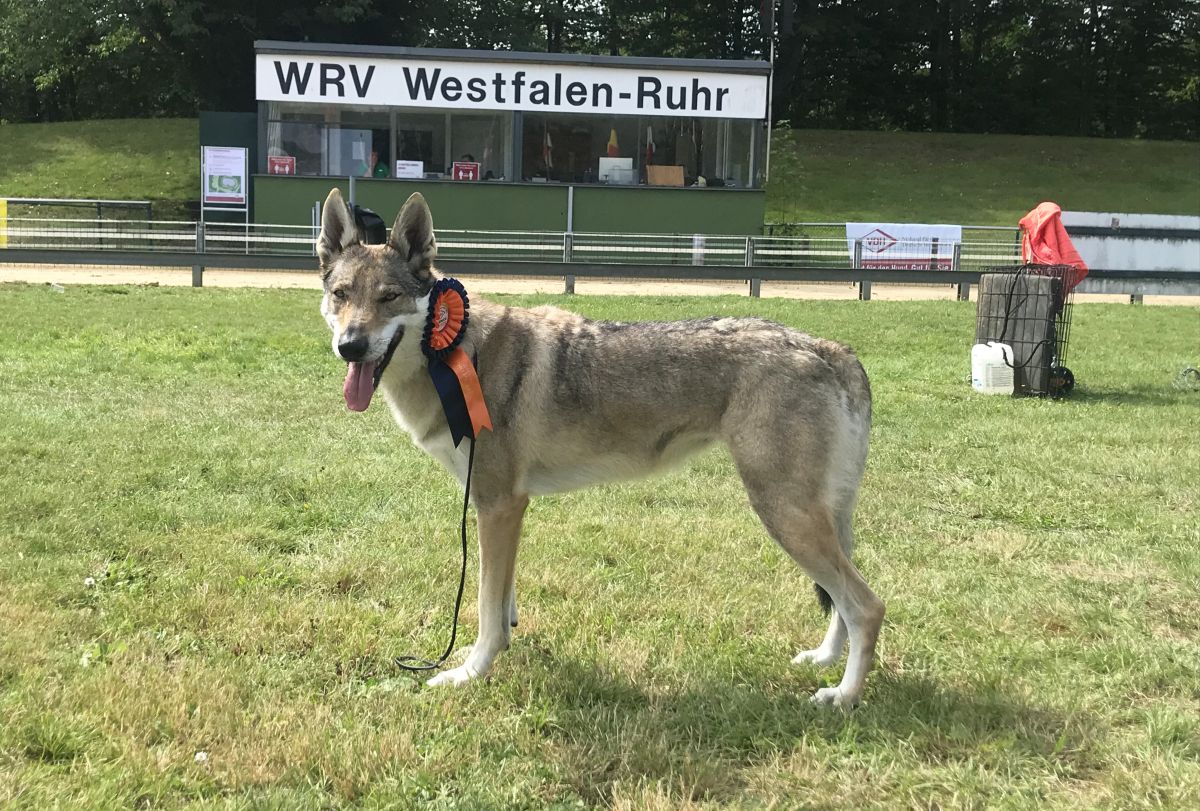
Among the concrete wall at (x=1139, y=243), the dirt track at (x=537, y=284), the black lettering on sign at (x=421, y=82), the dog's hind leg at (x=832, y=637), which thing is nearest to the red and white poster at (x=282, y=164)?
the dirt track at (x=537, y=284)

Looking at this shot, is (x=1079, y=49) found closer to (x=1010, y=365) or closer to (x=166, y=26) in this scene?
(x=166, y=26)

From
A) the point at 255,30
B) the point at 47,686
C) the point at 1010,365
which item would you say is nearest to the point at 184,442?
the point at 47,686

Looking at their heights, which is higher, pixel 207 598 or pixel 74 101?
pixel 74 101

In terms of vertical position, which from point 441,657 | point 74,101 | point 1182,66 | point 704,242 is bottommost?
point 441,657

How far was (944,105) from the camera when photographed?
53.8 metres

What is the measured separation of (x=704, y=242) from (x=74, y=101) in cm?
4385

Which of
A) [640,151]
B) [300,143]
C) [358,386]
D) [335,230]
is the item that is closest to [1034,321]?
[335,230]

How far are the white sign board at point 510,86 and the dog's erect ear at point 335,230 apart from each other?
71.9 feet

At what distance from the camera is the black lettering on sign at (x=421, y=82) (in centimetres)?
2472

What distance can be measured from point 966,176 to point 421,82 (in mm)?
26952

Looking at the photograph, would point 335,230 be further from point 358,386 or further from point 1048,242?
point 1048,242

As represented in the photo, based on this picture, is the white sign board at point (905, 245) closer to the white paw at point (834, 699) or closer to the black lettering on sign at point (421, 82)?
the black lettering on sign at point (421, 82)

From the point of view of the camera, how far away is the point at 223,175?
25.3 metres

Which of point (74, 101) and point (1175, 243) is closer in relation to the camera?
point (1175, 243)
